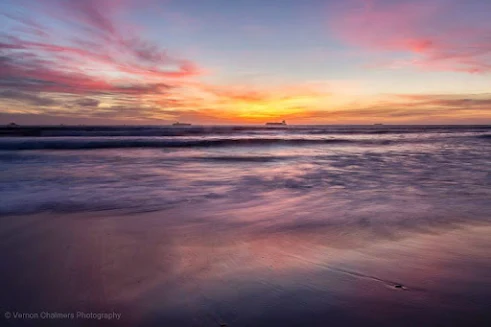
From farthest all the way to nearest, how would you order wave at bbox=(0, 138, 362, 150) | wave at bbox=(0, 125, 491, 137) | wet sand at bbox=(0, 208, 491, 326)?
1. wave at bbox=(0, 125, 491, 137)
2. wave at bbox=(0, 138, 362, 150)
3. wet sand at bbox=(0, 208, 491, 326)

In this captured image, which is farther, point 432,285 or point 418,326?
point 432,285

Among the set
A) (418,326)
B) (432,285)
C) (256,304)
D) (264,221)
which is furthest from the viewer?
(264,221)

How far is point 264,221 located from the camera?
5004 millimetres

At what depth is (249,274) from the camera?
10.2 feet

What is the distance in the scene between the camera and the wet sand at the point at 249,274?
2455mm

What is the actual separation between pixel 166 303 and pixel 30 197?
226 inches

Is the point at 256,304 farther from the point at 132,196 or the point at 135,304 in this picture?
the point at 132,196

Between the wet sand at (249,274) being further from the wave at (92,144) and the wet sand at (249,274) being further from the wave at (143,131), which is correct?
the wave at (143,131)

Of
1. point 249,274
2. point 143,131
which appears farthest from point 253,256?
point 143,131

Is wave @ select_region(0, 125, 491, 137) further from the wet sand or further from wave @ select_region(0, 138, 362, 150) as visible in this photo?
the wet sand

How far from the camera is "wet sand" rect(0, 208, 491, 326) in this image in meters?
2.46

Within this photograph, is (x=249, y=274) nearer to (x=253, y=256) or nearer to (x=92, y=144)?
(x=253, y=256)

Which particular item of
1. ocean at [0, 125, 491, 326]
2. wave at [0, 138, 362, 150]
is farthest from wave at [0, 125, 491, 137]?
ocean at [0, 125, 491, 326]

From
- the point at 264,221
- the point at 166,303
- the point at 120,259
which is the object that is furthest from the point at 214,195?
the point at 166,303
